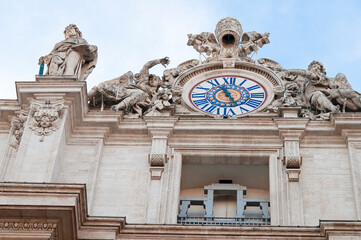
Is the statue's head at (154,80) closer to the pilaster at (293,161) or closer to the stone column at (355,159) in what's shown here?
the pilaster at (293,161)

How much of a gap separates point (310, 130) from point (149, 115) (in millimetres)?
3234

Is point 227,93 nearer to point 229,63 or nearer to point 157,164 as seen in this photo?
point 229,63

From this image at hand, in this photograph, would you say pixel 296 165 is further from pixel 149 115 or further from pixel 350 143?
pixel 149 115

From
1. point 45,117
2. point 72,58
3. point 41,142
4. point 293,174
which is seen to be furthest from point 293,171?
point 72,58

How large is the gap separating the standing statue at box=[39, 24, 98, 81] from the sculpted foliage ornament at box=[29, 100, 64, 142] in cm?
143

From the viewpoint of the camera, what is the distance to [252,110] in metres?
21.4

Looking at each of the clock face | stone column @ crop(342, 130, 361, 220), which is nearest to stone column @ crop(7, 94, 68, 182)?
the clock face

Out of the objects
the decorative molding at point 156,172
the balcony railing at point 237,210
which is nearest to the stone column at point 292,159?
the balcony railing at point 237,210

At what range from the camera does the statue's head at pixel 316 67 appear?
22.6m

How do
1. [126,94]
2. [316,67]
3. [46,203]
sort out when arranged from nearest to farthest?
1. [46,203]
2. [126,94]
3. [316,67]

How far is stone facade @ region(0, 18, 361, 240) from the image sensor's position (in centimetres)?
1730

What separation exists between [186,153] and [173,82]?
106 inches

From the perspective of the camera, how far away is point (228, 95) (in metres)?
22.0

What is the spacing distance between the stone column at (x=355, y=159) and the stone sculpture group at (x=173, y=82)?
0.84 meters
